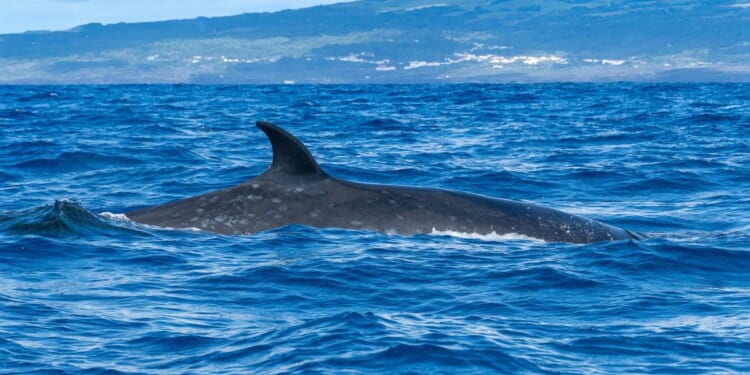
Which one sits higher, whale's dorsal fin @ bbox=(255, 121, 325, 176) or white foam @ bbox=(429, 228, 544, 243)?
whale's dorsal fin @ bbox=(255, 121, 325, 176)

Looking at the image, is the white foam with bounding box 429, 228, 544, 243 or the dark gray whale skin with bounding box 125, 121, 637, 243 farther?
the white foam with bounding box 429, 228, 544, 243

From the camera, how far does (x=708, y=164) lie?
25016 millimetres

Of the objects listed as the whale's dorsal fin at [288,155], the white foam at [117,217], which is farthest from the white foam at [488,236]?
the white foam at [117,217]

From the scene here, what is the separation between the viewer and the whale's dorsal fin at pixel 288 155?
40.3 feet

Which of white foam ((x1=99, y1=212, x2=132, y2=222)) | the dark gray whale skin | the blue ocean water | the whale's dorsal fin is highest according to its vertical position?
the whale's dorsal fin

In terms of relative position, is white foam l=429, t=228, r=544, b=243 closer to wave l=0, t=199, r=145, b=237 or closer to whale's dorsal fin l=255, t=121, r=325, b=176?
whale's dorsal fin l=255, t=121, r=325, b=176

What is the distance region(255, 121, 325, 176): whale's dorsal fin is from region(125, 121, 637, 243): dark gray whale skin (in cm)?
1

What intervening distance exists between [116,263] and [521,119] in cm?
3118

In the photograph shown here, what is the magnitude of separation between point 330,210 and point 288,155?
2.63ft

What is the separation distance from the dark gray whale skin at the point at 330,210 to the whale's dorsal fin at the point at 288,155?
0.03 feet

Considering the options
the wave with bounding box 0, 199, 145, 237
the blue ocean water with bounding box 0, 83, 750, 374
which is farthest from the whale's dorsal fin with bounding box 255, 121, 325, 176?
the wave with bounding box 0, 199, 145, 237

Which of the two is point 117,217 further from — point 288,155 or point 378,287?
point 378,287

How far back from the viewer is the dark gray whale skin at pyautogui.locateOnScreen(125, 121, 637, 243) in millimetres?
12906

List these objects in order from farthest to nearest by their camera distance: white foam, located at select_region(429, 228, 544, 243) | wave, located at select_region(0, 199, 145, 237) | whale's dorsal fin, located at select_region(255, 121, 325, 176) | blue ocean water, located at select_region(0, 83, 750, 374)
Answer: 1. wave, located at select_region(0, 199, 145, 237)
2. white foam, located at select_region(429, 228, 544, 243)
3. whale's dorsal fin, located at select_region(255, 121, 325, 176)
4. blue ocean water, located at select_region(0, 83, 750, 374)
